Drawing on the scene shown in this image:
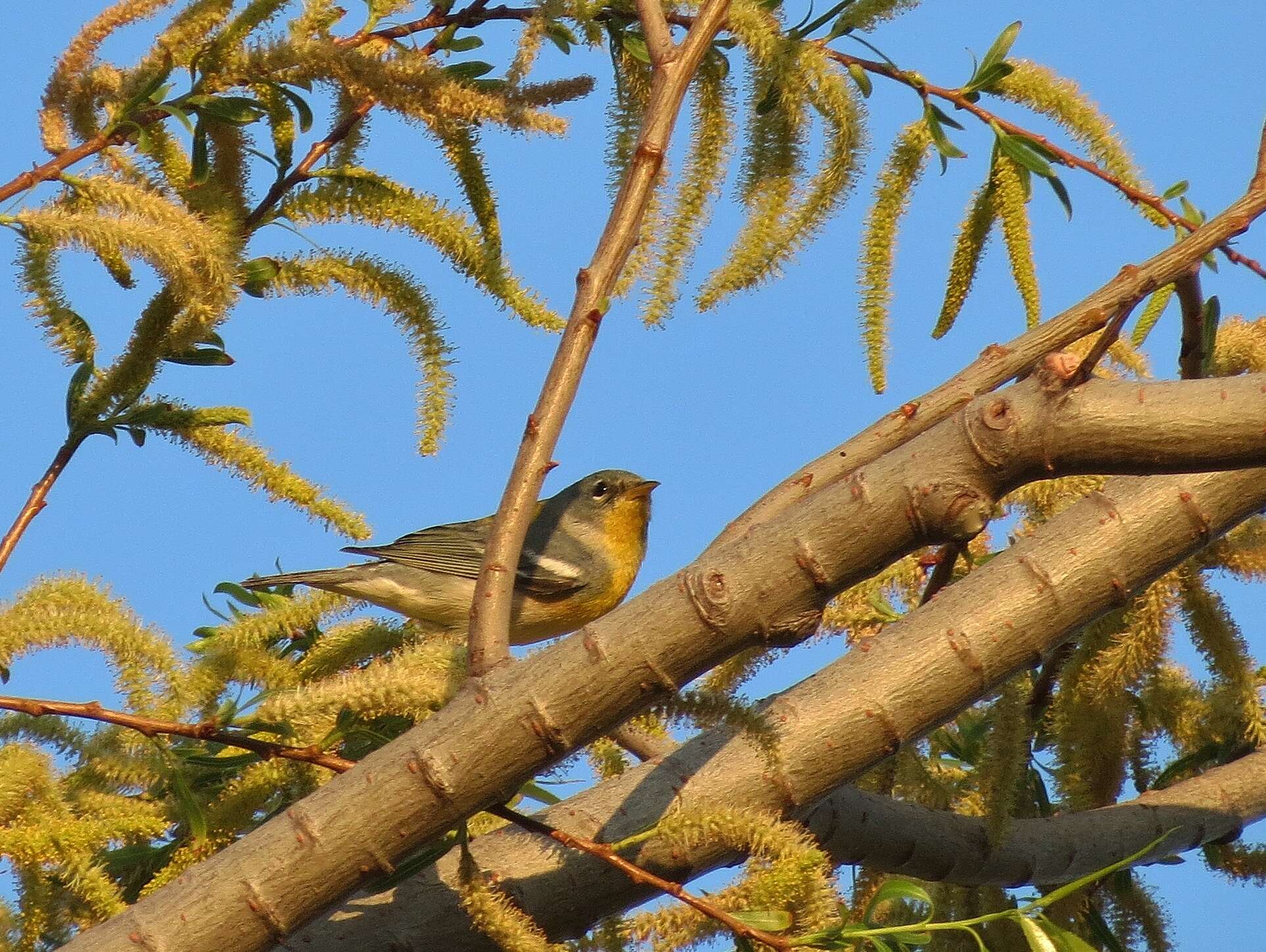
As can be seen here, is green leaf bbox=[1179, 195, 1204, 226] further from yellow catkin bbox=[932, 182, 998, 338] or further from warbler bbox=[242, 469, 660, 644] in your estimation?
warbler bbox=[242, 469, 660, 644]

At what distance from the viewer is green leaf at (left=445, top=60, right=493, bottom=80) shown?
335cm

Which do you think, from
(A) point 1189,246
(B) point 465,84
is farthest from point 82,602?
(A) point 1189,246

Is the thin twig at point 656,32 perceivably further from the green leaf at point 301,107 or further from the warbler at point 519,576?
the warbler at point 519,576

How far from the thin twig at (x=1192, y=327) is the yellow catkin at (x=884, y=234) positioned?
0.69 meters

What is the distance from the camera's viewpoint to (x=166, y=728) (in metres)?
2.48

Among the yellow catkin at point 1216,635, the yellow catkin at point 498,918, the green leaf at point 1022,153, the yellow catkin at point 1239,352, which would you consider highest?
the green leaf at point 1022,153

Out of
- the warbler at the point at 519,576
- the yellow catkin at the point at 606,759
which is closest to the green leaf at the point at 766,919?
the yellow catkin at the point at 606,759

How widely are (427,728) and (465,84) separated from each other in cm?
171

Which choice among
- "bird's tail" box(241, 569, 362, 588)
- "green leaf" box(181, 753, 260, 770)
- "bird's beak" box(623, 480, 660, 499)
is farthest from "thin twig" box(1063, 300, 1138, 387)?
"bird's beak" box(623, 480, 660, 499)

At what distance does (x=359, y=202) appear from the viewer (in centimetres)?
335

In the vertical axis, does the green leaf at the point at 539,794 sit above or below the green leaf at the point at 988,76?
below

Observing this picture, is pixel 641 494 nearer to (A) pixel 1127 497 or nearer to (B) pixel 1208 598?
(B) pixel 1208 598

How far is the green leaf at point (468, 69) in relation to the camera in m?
3.35

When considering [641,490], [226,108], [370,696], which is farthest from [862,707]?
[641,490]
